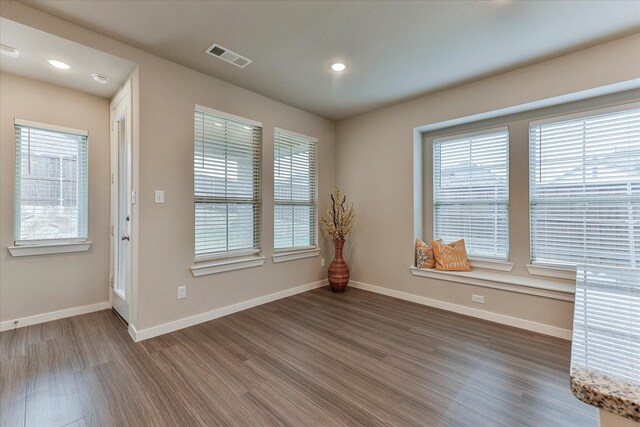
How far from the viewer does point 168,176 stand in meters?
2.76

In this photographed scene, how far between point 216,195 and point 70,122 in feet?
5.90

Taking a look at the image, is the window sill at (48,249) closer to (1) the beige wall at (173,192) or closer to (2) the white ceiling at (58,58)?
(1) the beige wall at (173,192)

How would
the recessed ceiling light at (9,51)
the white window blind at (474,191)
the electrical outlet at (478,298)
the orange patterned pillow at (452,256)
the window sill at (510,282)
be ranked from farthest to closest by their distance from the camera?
the orange patterned pillow at (452,256), the white window blind at (474,191), the electrical outlet at (478,298), the window sill at (510,282), the recessed ceiling light at (9,51)

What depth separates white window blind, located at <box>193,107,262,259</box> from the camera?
3.03 metres

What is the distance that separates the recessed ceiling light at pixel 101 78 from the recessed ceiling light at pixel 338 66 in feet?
7.66

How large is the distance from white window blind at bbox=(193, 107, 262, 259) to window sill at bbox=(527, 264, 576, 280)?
125 inches

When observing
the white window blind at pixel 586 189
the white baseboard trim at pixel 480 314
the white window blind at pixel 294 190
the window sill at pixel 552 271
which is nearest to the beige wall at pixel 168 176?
the white window blind at pixel 294 190

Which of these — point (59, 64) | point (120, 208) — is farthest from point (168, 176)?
point (59, 64)

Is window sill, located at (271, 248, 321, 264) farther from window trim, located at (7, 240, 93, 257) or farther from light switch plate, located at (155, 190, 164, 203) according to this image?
window trim, located at (7, 240, 93, 257)

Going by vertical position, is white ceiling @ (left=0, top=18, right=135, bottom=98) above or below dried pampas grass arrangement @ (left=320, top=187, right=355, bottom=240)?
above

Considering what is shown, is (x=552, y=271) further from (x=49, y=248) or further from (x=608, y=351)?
(x=49, y=248)

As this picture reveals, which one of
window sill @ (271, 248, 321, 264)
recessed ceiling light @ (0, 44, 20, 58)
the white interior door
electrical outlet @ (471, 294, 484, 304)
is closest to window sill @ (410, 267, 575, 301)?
electrical outlet @ (471, 294, 484, 304)

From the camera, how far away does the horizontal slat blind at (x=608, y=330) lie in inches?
24.5

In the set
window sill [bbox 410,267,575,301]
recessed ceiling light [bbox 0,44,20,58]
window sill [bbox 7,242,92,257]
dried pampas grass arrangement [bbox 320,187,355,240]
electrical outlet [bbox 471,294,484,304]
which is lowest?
electrical outlet [bbox 471,294,484,304]
